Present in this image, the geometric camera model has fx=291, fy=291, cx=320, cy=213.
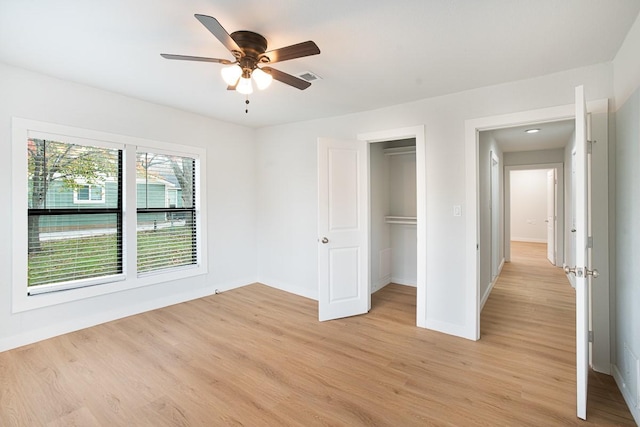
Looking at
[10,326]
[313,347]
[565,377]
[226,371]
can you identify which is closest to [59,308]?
[10,326]

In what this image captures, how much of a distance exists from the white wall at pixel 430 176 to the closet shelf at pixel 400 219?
135 centimetres

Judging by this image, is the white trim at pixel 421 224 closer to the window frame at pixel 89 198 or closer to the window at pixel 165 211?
the window at pixel 165 211

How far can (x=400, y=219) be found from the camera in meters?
4.79

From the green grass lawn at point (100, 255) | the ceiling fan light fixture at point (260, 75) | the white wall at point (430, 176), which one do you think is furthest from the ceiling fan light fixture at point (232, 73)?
the green grass lawn at point (100, 255)

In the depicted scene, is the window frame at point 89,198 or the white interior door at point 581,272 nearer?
the white interior door at point 581,272

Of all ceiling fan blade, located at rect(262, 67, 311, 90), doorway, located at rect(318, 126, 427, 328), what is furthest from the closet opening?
ceiling fan blade, located at rect(262, 67, 311, 90)

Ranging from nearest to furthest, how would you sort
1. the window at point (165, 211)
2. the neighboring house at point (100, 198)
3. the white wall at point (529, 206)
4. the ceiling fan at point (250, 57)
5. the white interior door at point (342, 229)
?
the ceiling fan at point (250, 57) → the neighboring house at point (100, 198) → the white interior door at point (342, 229) → the window at point (165, 211) → the white wall at point (529, 206)

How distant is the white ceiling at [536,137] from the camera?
4.35 metres

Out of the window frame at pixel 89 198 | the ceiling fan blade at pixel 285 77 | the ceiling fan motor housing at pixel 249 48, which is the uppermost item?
the ceiling fan motor housing at pixel 249 48

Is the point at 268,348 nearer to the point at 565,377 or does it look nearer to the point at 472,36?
the point at 565,377

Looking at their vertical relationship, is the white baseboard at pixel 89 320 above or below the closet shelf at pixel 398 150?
below

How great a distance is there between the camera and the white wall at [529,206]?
953cm

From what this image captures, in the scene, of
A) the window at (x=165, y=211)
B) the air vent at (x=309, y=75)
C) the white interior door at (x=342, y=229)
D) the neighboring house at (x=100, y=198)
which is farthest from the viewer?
the window at (x=165, y=211)

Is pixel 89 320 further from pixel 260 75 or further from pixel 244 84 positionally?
pixel 260 75
